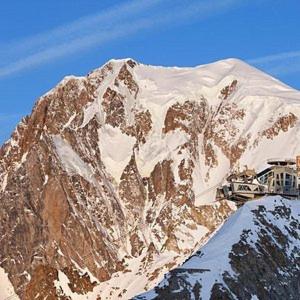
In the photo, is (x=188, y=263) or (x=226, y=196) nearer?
(x=188, y=263)

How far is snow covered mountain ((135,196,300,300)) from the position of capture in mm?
75750

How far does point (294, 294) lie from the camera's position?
84.9 m

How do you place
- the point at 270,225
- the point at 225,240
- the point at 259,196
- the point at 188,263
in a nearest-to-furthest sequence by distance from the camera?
1. the point at 188,263
2. the point at 225,240
3. the point at 270,225
4. the point at 259,196

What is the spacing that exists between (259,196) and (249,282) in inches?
1158

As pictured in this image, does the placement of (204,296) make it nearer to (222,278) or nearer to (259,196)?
(222,278)

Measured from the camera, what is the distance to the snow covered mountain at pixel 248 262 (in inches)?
2982

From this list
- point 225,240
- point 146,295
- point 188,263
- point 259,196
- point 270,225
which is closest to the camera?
point 146,295

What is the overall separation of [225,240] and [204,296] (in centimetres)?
1162

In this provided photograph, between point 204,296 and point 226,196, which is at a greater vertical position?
point 226,196

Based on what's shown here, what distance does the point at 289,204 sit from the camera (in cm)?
9938

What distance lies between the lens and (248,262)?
8319 cm

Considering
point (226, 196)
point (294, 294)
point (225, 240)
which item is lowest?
point (294, 294)

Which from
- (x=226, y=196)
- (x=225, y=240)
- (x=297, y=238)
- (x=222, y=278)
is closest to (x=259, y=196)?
(x=226, y=196)

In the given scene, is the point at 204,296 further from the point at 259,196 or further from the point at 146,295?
the point at 259,196
